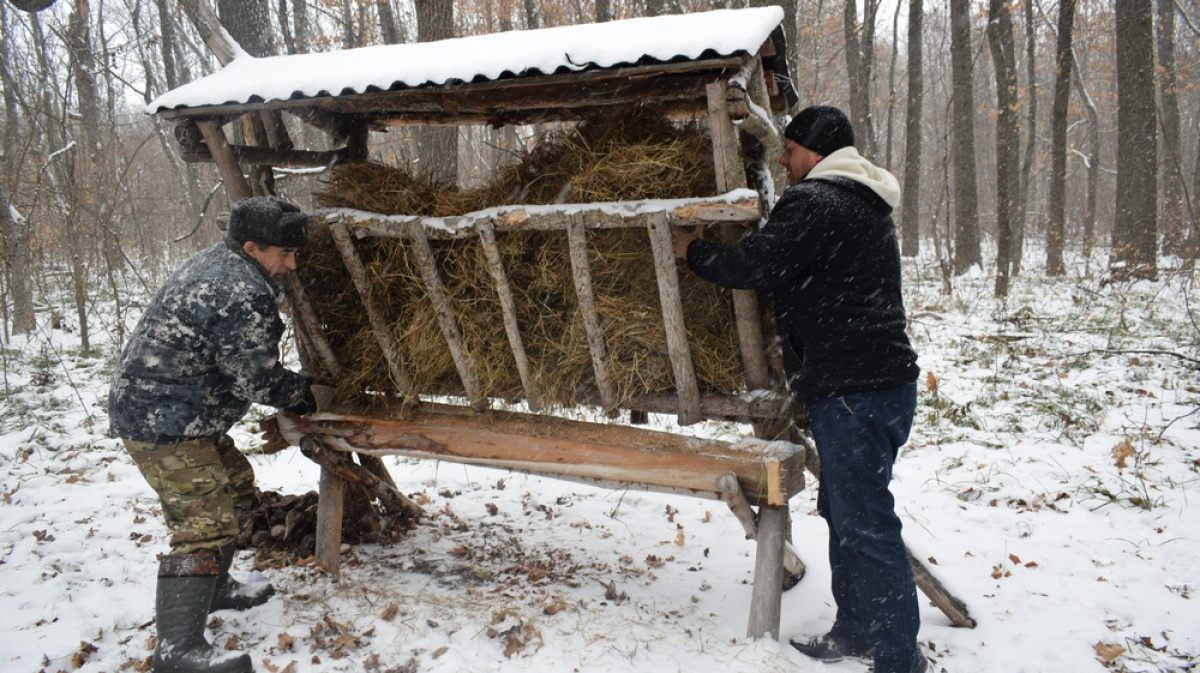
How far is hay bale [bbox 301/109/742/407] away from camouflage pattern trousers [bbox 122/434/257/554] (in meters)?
0.84

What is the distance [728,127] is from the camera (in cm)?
289

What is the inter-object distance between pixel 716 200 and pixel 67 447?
5.99 metres

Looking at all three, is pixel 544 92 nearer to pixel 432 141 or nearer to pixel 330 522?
pixel 330 522

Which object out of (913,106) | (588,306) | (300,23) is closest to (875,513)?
(588,306)

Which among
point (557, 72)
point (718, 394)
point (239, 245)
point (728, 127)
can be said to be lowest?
point (718, 394)

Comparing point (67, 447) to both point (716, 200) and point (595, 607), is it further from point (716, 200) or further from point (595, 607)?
point (716, 200)

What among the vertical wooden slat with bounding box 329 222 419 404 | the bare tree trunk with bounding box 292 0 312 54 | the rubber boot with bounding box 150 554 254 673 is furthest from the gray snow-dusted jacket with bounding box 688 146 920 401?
the bare tree trunk with bounding box 292 0 312 54

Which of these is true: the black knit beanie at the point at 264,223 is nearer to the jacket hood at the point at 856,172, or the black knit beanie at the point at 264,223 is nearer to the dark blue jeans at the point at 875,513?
the jacket hood at the point at 856,172

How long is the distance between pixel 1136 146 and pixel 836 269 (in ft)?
32.6

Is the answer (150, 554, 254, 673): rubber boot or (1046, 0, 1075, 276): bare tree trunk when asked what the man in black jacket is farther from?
(1046, 0, 1075, 276): bare tree trunk

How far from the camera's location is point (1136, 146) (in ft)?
32.5

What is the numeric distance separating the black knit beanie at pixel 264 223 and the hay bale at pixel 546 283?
0.42 m

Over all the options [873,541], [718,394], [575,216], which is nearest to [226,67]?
[575,216]

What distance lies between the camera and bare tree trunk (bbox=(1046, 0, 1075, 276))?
10812mm
